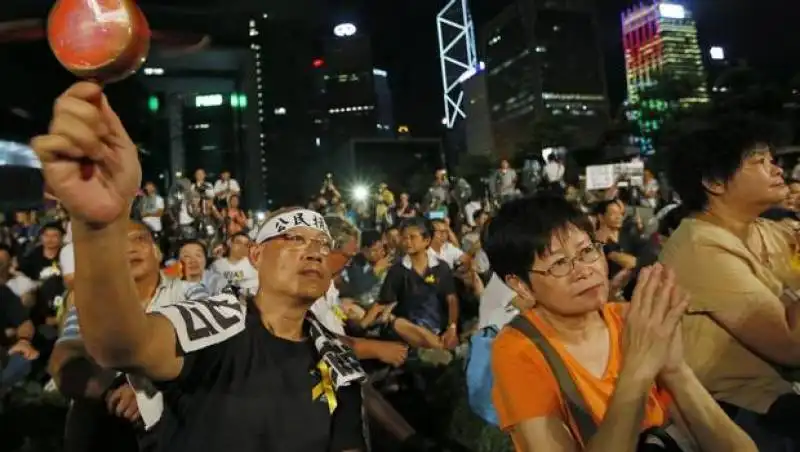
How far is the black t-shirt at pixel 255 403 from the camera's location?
190 centimetres

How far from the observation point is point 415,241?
6723mm

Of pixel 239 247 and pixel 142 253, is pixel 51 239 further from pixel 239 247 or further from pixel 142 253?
pixel 142 253

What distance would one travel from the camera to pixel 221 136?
2925cm

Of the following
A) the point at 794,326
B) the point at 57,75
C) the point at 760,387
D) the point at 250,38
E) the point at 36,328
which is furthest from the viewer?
the point at 250,38

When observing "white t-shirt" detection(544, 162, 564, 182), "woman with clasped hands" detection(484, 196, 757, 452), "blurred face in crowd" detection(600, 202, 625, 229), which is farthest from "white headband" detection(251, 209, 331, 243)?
"white t-shirt" detection(544, 162, 564, 182)

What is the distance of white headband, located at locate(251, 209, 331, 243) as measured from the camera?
2426mm

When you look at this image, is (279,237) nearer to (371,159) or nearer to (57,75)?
(57,75)

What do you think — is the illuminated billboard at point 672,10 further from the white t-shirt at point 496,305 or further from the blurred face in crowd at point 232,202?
the white t-shirt at point 496,305

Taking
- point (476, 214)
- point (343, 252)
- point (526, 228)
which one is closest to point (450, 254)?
point (343, 252)

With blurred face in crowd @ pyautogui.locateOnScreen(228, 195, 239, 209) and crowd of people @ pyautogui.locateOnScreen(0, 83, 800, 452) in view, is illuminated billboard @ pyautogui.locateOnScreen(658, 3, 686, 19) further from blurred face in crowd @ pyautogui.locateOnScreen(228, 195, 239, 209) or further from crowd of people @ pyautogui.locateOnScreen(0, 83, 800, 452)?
crowd of people @ pyautogui.locateOnScreen(0, 83, 800, 452)

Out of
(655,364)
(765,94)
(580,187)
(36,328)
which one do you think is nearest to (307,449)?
(655,364)

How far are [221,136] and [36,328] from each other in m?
23.7

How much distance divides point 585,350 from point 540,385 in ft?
0.74

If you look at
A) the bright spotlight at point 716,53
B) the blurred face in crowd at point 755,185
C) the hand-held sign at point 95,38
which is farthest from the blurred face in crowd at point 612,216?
the bright spotlight at point 716,53
